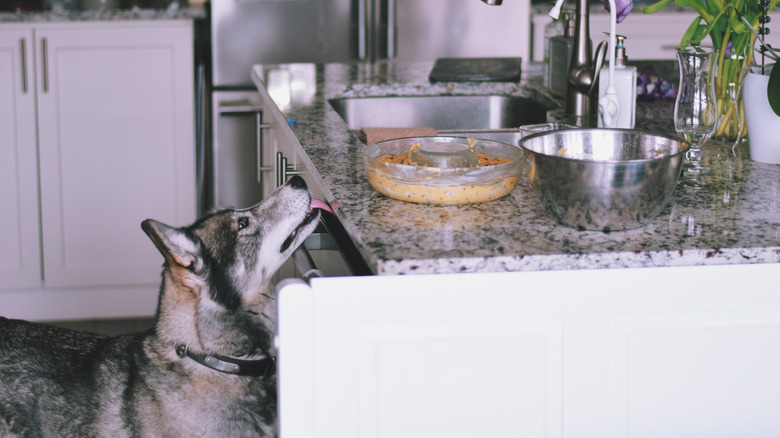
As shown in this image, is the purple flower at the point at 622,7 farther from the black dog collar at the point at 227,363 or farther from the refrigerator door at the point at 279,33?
the refrigerator door at the point at 279,33

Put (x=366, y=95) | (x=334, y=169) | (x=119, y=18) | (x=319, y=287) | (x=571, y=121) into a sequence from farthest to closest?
(x=119, y=18)
(x=366, y=95)
(x=571, y=121)
(x=334, y=169)
(x=319, y=287)

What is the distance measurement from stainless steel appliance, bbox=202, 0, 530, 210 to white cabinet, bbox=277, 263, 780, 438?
8.37 feet

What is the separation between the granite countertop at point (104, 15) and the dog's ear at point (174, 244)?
2.17 metres

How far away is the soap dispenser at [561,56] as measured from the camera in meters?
2.47

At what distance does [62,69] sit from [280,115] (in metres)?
1.66

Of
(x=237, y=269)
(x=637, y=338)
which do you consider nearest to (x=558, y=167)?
(x=637, y=338)

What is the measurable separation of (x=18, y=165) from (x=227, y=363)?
229cm

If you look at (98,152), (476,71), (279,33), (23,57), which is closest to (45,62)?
(23,57)

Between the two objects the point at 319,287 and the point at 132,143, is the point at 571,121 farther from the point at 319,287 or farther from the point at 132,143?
the point at 132,143

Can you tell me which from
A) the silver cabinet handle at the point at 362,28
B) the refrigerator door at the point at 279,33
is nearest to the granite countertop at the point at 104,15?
the refrigerator door at the point at 279,33

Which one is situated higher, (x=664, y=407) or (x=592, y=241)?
(x=592, y=241)

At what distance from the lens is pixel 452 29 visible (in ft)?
12.9

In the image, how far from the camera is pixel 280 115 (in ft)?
7.48

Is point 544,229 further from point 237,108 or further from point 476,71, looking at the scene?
point 237,108
